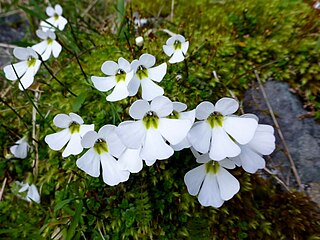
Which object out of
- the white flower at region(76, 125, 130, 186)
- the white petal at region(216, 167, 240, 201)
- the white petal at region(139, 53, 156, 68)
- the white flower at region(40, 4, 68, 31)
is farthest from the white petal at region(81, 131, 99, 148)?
the white flower at region(40, 4, 68, 31)

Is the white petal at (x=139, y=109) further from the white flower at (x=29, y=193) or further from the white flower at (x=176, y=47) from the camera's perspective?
the white flower at (x=29, y=193)

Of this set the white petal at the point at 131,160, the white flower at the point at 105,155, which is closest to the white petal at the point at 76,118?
the white flower at the point at 105,155

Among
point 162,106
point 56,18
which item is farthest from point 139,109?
point 56,18

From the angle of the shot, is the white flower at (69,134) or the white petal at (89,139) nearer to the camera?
the white petal at (89,139)

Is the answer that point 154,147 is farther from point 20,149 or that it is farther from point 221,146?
point 20,149

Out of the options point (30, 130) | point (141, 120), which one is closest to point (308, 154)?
point (141, 120)

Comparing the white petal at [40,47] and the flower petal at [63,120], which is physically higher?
the white petal at [40,47]

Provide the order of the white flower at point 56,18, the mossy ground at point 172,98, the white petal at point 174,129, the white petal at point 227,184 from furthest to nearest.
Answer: the white flower at point 56,18 < the mossy ground at point 172,98 < the white petal at point 227,184 < the white petal at point 174,129
